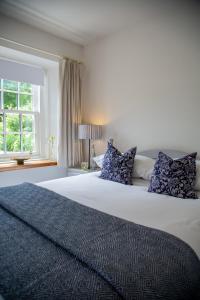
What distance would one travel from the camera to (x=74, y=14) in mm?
2623

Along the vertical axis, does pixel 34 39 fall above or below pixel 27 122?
above

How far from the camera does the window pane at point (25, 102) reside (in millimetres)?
3324

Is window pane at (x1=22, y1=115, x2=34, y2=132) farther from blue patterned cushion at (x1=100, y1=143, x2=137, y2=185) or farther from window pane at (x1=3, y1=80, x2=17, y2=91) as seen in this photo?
blue patterned cushion at (x1=100, y1=143, x2=137, y2=185)

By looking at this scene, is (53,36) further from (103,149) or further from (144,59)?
(103,149)

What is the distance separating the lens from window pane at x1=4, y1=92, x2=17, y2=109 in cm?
315

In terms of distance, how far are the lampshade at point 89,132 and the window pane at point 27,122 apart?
84 cm

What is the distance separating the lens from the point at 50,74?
11.6 feet

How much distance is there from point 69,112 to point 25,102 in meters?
0.69

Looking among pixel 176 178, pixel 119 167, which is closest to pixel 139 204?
pixel 176 178

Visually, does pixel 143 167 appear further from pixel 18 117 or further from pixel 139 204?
pixel 18 117

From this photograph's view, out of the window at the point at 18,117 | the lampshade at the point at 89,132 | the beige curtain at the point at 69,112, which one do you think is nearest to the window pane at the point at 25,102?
the window at the point at 18,117

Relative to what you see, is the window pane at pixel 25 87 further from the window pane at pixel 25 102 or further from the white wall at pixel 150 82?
the white wall at pixel 150 82

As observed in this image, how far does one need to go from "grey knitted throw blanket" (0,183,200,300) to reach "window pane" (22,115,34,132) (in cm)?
222

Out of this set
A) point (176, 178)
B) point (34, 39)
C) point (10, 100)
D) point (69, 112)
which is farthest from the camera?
point (69, 112)
